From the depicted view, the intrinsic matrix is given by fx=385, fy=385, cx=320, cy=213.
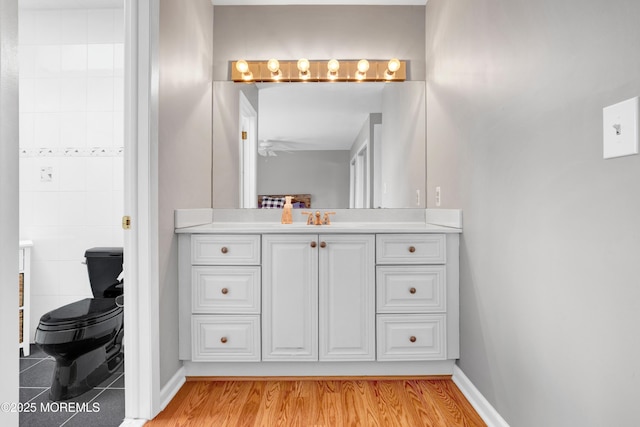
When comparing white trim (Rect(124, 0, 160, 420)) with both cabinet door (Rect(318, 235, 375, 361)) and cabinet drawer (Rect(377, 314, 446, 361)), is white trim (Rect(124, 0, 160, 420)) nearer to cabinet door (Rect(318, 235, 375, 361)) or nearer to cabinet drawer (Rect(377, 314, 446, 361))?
→ cabinet door (Rect(318, 235, 375, 361))

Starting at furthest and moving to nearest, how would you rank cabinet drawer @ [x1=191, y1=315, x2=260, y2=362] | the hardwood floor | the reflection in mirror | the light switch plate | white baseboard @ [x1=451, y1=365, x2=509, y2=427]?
the reflection in mirror < cabinet drawer @ [x1=191, y1=315, x2=260, y2=362] < the hardwood floor < white baseboard @ [x1=451, y1=365, x2=509, y2=427] < the light switch plate

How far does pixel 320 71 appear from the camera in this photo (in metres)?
2.62

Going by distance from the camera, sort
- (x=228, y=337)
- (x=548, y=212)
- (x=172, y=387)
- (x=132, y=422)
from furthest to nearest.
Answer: (x=228, y=337) → (x=172, y=387) → (x=132, y=422) → (x=548, y=212)

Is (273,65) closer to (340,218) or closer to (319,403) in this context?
(340,218)

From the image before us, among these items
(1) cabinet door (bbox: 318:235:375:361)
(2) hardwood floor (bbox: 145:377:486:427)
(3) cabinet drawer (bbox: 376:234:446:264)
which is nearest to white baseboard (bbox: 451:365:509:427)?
(2) hardwood floor (bbox: 145:377:486:427)

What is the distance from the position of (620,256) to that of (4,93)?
154cm

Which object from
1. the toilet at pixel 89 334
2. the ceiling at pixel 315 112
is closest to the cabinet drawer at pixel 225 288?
the toilet at pixel 89 334

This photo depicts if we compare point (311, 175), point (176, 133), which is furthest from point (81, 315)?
point (311, 175)

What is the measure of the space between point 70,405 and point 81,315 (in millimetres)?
419

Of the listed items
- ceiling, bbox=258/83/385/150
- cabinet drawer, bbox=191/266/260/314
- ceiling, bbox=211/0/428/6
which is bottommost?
cabinet drawer, bbox=191/266/260/314

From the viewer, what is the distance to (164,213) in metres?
1.87

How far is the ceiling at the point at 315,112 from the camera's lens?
2650mm

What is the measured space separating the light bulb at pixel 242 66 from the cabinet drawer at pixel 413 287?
62.6 inches

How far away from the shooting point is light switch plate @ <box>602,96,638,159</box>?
2.87ft
